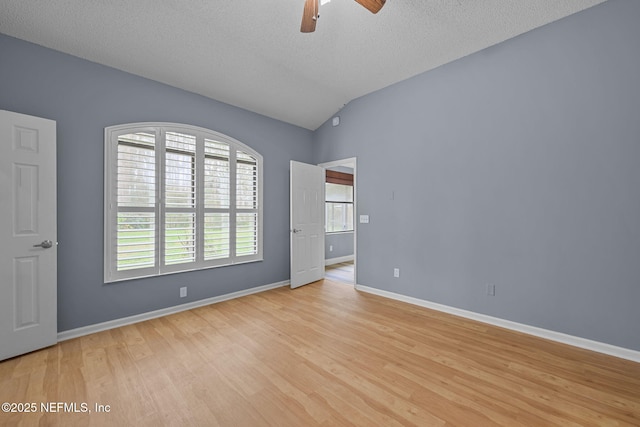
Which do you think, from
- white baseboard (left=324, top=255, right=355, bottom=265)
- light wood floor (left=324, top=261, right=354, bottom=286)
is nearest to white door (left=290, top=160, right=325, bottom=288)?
light wood floor (left=324, top=261, right=354, bottom=286)

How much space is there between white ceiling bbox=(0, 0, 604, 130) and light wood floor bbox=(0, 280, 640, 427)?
301 cm

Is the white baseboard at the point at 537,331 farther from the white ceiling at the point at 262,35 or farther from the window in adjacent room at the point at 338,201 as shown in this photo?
the white ceiling at the point at 262,35

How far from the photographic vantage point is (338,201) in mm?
6762

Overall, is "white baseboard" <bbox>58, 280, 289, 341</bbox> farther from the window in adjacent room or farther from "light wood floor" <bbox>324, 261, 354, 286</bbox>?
the window in adjacent room

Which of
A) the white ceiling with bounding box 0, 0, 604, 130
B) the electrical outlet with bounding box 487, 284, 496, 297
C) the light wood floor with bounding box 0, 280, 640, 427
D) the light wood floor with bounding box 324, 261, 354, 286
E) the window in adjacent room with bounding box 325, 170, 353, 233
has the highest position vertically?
the white ceiling with bounding box 0, 0, 604, 130

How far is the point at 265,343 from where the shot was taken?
262 cm

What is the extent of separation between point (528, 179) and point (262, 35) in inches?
129

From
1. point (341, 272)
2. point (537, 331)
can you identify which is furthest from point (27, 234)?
point (537, 331)

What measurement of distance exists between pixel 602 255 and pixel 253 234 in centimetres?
419

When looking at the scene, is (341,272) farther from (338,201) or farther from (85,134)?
(85,134)

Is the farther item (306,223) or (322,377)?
(306,223)

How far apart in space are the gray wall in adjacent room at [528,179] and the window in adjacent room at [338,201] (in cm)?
243

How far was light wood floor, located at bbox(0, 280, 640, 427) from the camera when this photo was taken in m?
1.68

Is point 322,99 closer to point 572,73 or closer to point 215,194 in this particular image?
point 215,194
